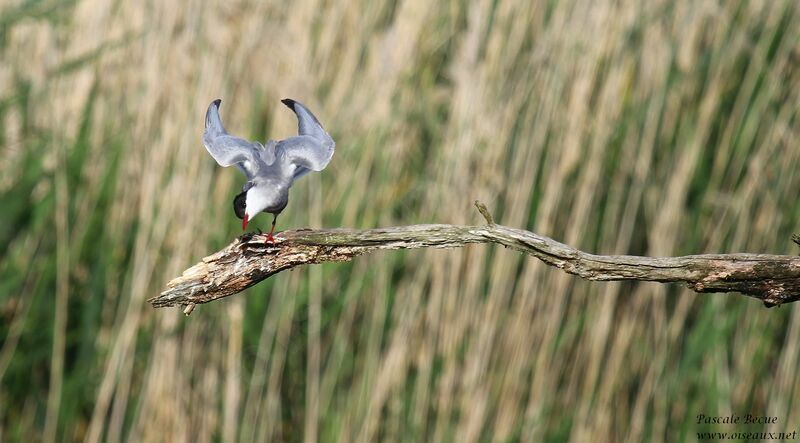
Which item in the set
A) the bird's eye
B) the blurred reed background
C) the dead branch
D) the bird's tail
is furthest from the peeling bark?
the blurred reed background

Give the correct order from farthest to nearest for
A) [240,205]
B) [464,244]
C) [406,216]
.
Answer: [406,216] < [240,205] < [464,244]

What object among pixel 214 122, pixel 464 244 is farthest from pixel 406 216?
pixel 464 244

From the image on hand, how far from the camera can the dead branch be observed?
0.89m

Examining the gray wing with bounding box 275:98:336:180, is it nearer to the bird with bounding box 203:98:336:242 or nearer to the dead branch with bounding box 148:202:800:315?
the bird with bounding box 203:98:336:242

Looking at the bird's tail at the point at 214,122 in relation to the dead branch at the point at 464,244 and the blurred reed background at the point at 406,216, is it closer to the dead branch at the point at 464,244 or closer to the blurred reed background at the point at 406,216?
the dead branch at the point at 464,244

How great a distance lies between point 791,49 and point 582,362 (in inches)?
33.0

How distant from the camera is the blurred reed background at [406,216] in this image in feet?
7.62

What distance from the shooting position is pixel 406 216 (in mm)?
2480

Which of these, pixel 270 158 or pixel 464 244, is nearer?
pixel 464 244

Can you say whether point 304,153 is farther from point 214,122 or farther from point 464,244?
point 464,244

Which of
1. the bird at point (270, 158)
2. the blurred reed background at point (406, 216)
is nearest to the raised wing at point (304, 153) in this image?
the bird at point (270, 158)

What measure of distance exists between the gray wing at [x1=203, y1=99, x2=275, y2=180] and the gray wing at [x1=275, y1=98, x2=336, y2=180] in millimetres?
18

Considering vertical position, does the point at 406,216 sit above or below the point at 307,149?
above

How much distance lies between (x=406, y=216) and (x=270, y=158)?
4.37ft
